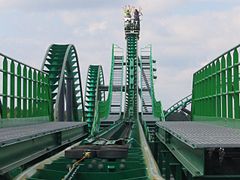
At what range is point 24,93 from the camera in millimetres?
19203

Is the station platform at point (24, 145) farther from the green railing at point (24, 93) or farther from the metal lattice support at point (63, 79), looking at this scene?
the metal lattice support at point (63, 79)

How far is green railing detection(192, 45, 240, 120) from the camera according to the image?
1320 cm

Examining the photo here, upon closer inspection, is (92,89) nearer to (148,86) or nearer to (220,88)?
(148,86)

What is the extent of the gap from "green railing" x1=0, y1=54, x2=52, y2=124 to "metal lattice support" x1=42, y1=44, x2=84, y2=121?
13.9m

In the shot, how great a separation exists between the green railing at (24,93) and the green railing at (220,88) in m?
6.67

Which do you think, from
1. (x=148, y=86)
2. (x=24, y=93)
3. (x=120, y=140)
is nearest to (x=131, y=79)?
(x=148, y=86)

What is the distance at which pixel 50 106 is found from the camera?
2547cm

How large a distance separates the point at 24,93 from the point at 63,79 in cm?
2372

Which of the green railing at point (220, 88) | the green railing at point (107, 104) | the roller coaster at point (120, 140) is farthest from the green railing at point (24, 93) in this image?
the green railing at point (107, 104)

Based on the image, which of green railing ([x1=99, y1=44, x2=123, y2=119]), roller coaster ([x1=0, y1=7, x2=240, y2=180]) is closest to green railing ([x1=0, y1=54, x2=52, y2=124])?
roller coaster ([x1=0, y1=7, x2=240, y2=180])

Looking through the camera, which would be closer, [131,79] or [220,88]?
[220,88]

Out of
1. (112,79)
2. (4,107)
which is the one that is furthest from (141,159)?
(112,79)

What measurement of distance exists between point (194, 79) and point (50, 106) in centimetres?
722

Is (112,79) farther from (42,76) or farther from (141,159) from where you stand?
(141,159)
